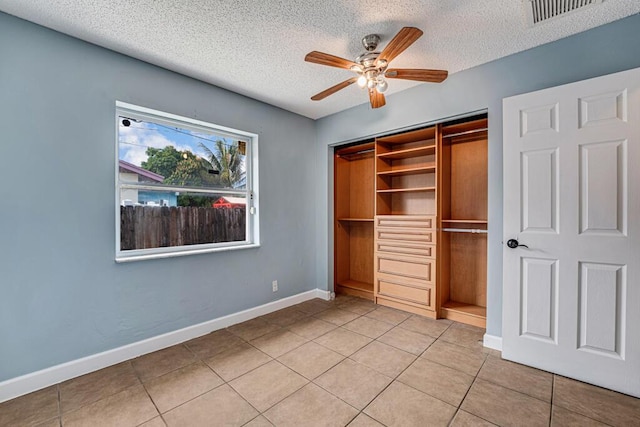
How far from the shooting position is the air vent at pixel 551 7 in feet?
5.57

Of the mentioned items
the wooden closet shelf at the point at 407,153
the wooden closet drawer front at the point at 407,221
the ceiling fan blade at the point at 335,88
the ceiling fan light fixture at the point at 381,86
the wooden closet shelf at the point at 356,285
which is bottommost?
the wooden closet shelf at the point at 356,285

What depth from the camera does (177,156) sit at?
9.02ft

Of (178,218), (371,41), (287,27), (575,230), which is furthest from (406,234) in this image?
(178,218)

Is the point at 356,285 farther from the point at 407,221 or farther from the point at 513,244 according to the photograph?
the point at 513,244

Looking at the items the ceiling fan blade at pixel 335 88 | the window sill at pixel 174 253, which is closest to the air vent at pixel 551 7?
the ceiling fan blade at pixel 335 88

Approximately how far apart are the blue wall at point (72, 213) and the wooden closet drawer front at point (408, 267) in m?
2.01

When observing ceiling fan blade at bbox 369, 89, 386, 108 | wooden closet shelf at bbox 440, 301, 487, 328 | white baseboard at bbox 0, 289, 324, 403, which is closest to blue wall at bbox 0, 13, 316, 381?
white baseboard at bbox 0, 289, 324, 403

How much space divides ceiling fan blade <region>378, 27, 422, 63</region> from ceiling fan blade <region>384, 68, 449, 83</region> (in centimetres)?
10

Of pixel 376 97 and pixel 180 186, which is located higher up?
pixel 376 97

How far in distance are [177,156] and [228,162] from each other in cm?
57

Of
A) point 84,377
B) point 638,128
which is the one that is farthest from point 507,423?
point 84,377

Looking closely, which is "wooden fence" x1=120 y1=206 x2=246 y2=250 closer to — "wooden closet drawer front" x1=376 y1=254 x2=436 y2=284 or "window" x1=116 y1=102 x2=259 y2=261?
"window" x1=116 y1=102 x2=259 y2=261

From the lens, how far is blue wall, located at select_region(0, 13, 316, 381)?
1.84 meters

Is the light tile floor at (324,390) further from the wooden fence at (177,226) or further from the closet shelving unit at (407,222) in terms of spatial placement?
the wooden fence at (177,226)
